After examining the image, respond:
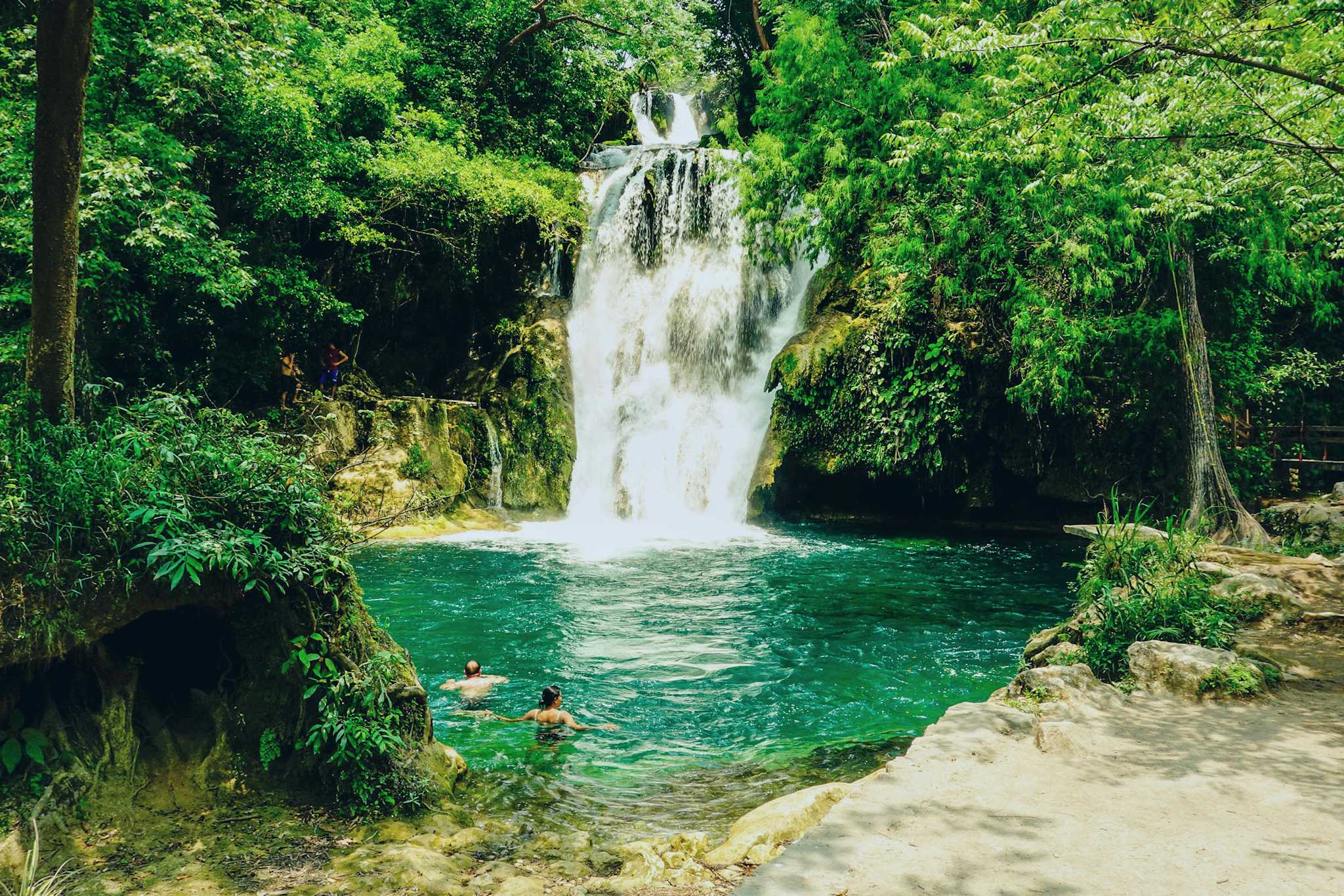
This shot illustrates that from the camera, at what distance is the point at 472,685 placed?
23.0ft

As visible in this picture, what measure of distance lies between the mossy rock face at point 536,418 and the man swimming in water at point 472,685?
9853 mm

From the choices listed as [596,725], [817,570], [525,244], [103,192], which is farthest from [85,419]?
[525,244]

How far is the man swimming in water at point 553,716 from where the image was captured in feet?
20.7

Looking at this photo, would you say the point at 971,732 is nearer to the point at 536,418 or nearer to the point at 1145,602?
the point at 1145,602

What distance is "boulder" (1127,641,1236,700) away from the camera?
4.72 meters

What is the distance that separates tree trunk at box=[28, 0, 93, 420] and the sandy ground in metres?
4.71

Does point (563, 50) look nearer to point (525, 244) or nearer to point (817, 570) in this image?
point (525, 244)

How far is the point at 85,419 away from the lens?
15.6 ft

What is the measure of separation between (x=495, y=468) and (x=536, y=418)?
139 centimetres

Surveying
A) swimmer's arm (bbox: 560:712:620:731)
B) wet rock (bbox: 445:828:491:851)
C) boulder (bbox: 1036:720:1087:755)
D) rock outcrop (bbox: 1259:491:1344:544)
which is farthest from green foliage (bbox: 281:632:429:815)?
rock outcrop (bbox: 1259:491:1344:544)

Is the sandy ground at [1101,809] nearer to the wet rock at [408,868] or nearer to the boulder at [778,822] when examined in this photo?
the boulder at [778,822]

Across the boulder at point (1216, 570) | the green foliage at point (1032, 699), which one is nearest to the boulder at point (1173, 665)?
the green foliage at point (1032, 699)

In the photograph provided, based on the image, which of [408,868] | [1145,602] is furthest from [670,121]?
[408,868]

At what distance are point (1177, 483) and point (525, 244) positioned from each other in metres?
14.5
